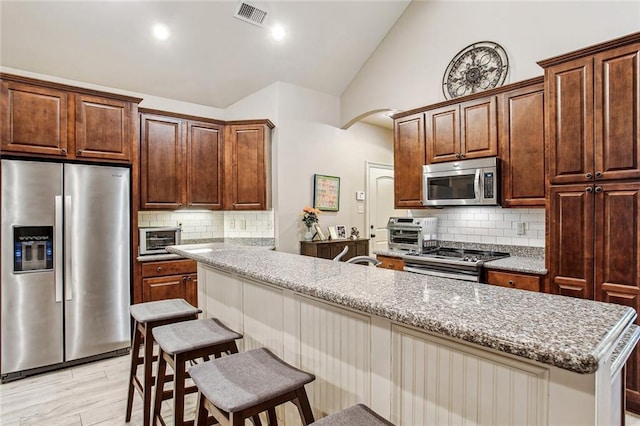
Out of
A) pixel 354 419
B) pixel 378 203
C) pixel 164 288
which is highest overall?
pixel 378 203

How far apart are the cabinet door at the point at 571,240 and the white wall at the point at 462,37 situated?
52.8 inches

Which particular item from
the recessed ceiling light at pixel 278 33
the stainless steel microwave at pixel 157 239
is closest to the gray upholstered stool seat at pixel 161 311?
the stainless steel microwave at pixel 157 239

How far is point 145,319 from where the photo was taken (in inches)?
78.7

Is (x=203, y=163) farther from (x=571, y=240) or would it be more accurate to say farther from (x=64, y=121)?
(x=571, y=240)

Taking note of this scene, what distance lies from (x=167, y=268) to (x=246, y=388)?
2.80m

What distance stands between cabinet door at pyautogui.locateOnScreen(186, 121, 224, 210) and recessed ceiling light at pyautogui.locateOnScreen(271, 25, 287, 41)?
4.15 ft

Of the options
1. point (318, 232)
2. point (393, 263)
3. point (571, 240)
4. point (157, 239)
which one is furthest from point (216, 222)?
point (571, 240)

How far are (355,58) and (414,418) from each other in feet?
14.6

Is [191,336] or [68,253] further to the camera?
[68,253]

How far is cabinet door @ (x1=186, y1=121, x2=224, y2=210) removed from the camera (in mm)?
4148

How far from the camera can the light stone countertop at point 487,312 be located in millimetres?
724

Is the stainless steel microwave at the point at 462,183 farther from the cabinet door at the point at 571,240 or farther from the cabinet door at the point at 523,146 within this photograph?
the cabinet door at the point at 571,240

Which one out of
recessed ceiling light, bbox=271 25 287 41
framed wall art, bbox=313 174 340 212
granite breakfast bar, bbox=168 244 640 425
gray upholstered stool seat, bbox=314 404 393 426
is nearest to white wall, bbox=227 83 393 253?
framed wall art, bbox=313 174 340 212

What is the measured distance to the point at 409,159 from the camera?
12.9 ft
